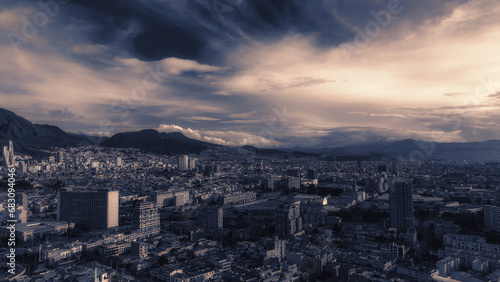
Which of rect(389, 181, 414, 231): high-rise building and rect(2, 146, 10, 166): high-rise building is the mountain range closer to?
rect(2, 146, 10, 166): high-rise building

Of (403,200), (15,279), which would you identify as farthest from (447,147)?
(15,279)

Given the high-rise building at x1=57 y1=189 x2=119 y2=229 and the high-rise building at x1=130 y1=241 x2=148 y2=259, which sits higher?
the high-rise building at x1=57 y1=189 x2=119 y2=229

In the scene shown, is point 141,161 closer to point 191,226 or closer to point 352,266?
point 191,226

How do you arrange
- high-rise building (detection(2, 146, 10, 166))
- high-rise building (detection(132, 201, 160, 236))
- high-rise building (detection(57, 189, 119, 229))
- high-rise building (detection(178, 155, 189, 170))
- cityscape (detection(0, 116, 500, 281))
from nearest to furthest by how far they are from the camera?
cityscape (detection(0, 116, 500, 281)), high-rise building (detection(132, 201, 160, 236)), high-rise building (detection(57, 189, 119, 229)), high-rise building (detection(2, 146, 10, 166)), high-rise building (detection(178, 155, 189, 170))

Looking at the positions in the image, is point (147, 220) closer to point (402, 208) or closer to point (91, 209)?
point (91, 209)

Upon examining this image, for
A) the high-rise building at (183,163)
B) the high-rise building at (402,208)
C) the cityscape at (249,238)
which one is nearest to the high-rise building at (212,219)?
the cityscape at (249,238)

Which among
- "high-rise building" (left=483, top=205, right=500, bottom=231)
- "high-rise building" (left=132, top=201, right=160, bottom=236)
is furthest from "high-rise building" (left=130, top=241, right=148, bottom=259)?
"high-rise building" (left=483, top=205, right=500, bottom=231)

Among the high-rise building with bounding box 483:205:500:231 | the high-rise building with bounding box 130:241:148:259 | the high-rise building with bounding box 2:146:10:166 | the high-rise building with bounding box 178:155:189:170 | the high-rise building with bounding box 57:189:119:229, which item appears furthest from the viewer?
the high-rise building with bounding box 178:155:189:170
